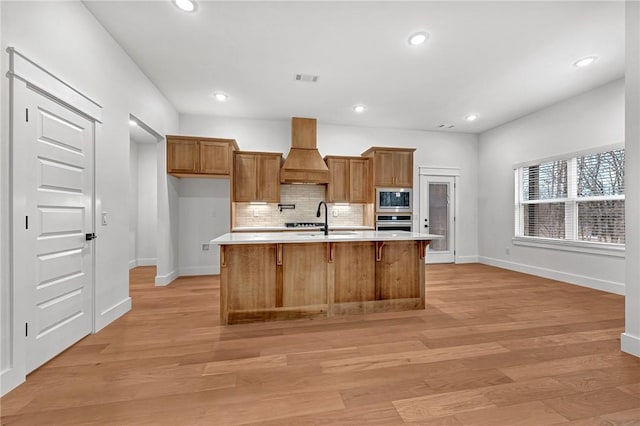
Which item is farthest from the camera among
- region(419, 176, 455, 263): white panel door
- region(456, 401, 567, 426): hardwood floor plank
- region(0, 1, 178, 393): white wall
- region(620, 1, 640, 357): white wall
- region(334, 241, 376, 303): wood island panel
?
region(419, 176, 455, 263): white panel door

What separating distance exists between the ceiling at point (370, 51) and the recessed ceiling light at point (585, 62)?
→ 0.10 m

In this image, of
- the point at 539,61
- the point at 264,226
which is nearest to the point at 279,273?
the point at 264,226

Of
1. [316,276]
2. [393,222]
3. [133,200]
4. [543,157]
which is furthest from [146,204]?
[543,157]

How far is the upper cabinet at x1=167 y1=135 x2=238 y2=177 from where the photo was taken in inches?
186

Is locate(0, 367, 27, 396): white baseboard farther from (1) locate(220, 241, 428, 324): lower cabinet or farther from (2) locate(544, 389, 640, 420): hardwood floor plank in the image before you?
(2) locate(544, 389, 640, 420): hardwood floor plank

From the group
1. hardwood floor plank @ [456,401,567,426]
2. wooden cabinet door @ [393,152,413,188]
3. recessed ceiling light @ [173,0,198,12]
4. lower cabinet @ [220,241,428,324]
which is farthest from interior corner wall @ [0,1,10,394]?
wooden cabinet door @ [393,152,413,188]

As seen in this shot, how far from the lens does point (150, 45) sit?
314 centimetres

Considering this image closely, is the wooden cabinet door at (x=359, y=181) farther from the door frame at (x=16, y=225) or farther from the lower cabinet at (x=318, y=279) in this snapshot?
the door frame at (x=16, y=225)

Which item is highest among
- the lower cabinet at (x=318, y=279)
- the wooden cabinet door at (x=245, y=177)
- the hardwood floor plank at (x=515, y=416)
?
the wooden cabinet door at (x=245, y=177)

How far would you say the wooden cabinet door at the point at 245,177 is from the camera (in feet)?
17.1

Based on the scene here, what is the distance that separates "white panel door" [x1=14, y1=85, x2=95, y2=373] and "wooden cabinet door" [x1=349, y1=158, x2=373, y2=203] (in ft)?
13.9

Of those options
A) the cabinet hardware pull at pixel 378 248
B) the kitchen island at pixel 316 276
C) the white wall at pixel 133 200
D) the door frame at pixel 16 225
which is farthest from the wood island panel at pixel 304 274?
the white wall at pixel 133 200

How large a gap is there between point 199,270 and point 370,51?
489 centimetres

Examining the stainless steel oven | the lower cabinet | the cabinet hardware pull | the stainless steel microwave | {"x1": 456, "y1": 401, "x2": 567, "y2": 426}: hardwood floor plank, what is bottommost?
{"x1": 456, "y1": 401, "x2": 567, "y2": 426}: hardwood floor plank
